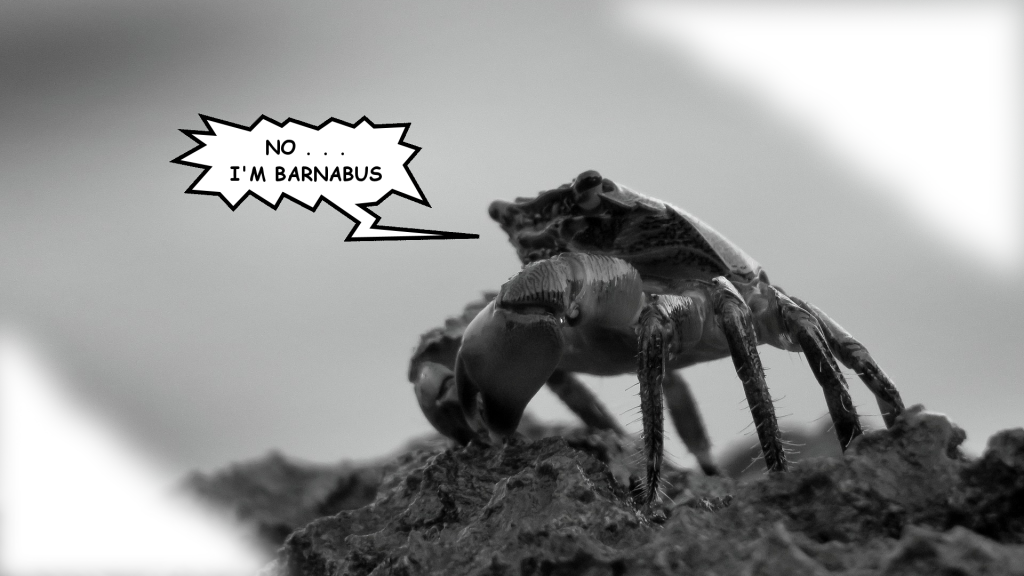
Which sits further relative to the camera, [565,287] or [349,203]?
[349,203]

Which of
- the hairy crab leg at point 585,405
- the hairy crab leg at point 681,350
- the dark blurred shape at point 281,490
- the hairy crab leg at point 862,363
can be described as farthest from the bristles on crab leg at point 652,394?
the dark blurred shape at point 281,490

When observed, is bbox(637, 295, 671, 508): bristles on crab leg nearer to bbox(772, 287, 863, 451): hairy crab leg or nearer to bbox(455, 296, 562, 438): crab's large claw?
bbox(455, 296, 562, 438): crab's large claw

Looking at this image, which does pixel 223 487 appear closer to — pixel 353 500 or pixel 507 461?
pixel 353 500

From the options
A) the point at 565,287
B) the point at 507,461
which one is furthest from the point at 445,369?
the point at 565,287

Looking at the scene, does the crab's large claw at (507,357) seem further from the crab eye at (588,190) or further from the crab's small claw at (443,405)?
the crab eye at (588,190)

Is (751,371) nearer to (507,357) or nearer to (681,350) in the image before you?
(681,350)
